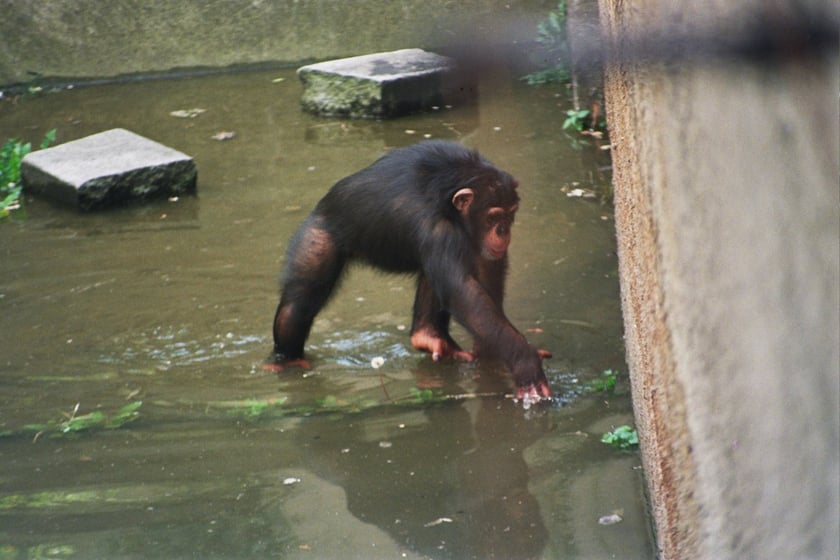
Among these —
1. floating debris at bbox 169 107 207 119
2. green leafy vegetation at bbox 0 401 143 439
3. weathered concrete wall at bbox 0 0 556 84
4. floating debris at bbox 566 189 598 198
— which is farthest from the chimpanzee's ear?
weathered concrete wall at bbox 0 0 556 84

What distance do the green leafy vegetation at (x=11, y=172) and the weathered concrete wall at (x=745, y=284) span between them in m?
6.33

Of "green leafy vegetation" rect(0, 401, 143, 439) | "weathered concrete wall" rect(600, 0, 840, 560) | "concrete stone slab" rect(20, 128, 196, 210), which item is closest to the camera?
"weathered concrete wall" rect(600, 0, 840, 560)

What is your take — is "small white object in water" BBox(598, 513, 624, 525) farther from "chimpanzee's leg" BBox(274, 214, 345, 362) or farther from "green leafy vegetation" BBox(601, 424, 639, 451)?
"chimpanzee's leg" BBox(274, 214, 345, 362)

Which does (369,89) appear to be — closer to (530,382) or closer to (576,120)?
(576,120)

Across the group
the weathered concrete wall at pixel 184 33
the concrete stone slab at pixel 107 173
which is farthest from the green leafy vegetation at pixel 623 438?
the weathered concrete wall at pixel 184 33

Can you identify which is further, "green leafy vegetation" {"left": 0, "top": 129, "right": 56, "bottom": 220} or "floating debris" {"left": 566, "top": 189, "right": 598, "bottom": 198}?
"green leafy vegetation" {"left": 0, "top": 129, "right": 56, "bottom": 220}

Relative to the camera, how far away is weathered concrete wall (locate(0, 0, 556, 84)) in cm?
1076

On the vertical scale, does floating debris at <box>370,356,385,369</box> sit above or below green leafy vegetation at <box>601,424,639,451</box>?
below

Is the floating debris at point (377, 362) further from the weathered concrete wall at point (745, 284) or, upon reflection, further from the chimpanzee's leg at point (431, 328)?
the weathered concrete wall at point (745, 284)

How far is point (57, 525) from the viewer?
363 centimetres

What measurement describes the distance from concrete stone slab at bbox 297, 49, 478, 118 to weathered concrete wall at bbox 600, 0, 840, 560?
7.01 meters

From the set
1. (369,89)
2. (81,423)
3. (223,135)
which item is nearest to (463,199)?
(81,423)

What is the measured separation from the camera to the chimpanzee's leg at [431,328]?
A: 203 inches

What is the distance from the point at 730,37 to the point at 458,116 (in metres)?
8.13
